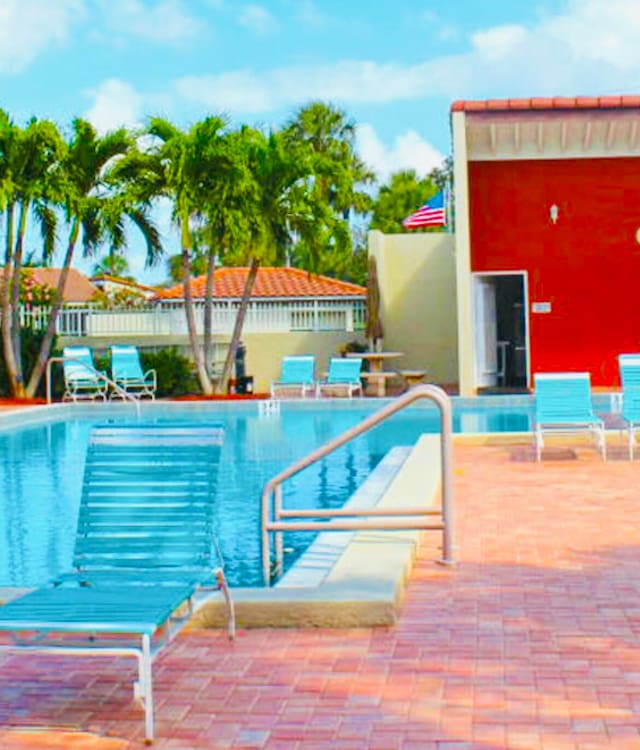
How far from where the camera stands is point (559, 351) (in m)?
22.8

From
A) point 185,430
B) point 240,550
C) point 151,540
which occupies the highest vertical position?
point 185,430

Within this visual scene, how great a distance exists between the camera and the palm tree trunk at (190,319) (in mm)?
22594

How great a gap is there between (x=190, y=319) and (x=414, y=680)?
18999 millimetres

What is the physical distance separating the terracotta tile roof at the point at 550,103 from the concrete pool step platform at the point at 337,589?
14.2 m

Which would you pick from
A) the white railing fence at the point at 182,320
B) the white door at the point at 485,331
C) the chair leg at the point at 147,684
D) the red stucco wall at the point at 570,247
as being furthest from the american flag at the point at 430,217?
the chair leg at the point at 147,684

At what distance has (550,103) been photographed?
2103 cm

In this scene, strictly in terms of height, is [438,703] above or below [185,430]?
below

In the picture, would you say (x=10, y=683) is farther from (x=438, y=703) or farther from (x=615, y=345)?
(x=615, y=345)

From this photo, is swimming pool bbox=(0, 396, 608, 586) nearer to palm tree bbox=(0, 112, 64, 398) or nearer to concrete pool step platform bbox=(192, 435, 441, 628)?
concrete pool step platform bbox=(192, 435, 441, 628)

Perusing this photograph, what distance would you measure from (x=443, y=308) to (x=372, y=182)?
24165mm

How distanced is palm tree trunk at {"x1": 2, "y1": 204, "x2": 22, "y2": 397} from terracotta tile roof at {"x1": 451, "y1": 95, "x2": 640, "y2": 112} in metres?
8.35

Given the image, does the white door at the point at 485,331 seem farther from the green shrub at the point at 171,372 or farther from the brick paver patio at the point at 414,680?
the brick paver patio at the point at 414,680

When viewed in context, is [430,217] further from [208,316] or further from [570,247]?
[208,316]

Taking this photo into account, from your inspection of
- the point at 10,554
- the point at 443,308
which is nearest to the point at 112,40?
the point at 443,308
